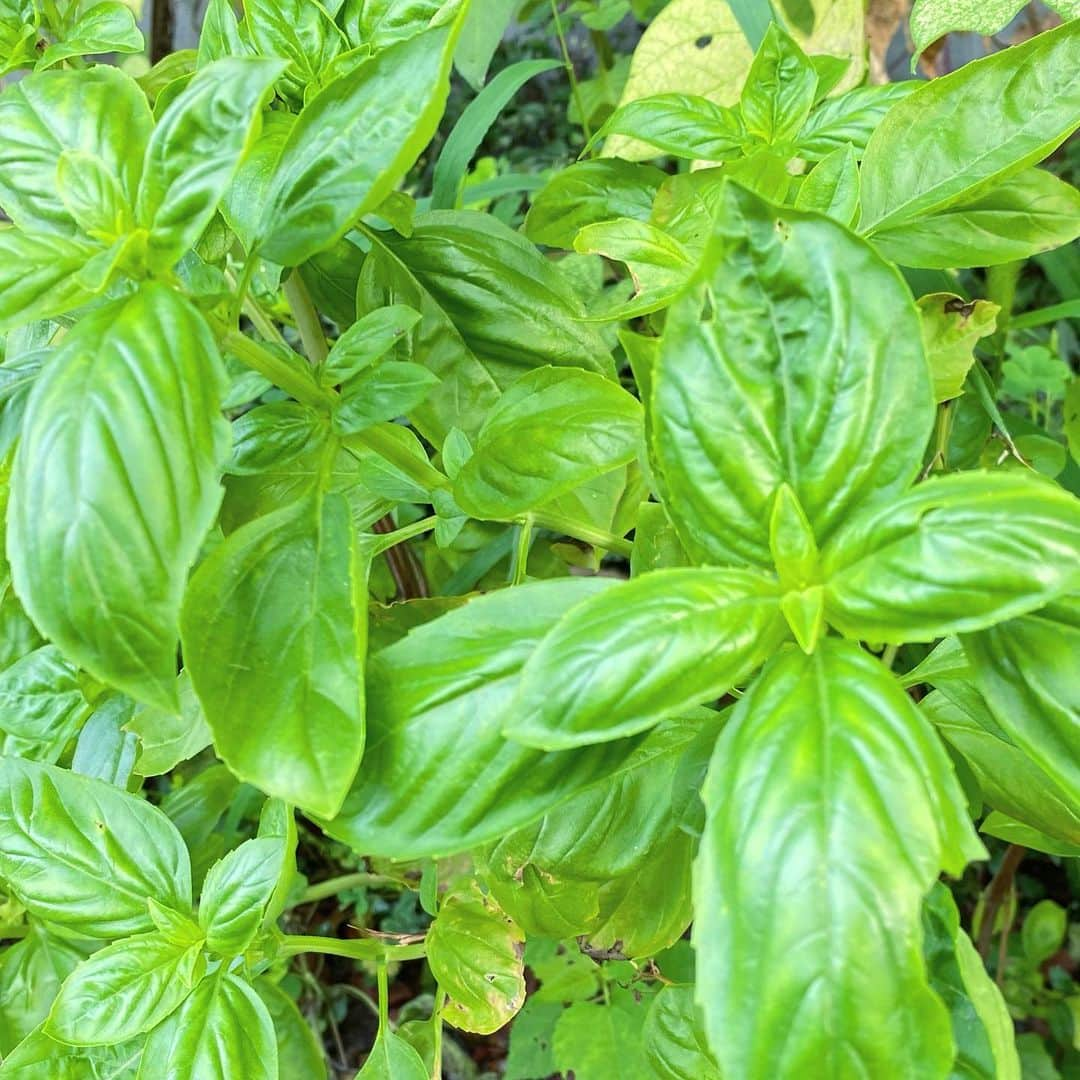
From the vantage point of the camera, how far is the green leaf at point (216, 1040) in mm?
530

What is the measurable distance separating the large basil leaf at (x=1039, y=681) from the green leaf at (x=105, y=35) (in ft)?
1.99

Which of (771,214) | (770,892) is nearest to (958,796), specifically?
(770,892)

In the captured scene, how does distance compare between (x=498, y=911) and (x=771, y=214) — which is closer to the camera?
(x=771, y=214)

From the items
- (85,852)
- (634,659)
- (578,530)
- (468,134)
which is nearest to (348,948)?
(85,852)

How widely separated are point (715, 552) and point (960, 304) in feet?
1.16

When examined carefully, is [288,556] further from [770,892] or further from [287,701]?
[770,892]

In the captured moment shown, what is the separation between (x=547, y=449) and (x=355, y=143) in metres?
0.17

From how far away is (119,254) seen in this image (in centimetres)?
40

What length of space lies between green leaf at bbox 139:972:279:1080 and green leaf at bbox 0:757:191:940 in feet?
0.23

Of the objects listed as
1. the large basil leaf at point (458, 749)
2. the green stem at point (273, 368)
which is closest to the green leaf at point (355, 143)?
the green stem at point (273, 368)

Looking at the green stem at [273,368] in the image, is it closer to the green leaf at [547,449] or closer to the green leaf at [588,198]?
the green leaf at [547,449]

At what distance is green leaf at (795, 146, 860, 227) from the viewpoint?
1.81ft

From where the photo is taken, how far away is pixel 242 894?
566 millimetres

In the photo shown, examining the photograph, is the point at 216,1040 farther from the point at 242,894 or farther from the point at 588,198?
the point at 588,198
